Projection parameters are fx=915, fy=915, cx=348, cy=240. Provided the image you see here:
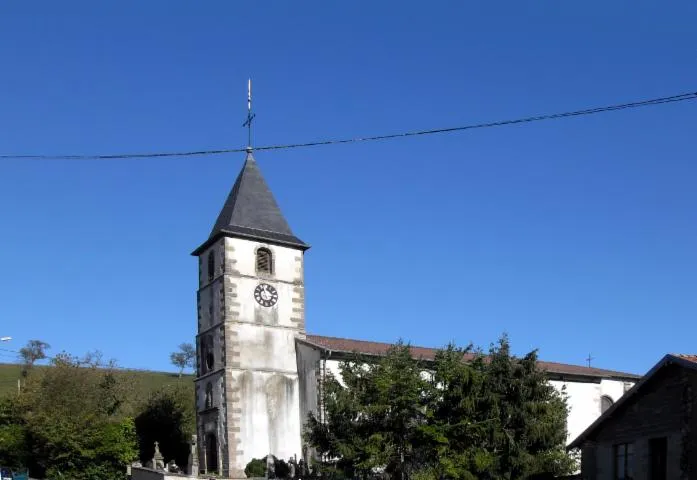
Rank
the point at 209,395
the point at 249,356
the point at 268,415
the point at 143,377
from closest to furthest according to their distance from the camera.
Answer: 1. the point at 268,415
2. the point at 249,356
3. the point at 209,395
4. the point at 143,377

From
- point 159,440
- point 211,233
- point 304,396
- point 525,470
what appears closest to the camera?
point 525,470

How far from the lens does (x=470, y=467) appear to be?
2914 centimetres

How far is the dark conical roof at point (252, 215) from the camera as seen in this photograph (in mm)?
42312

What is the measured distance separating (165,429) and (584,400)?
22204mm

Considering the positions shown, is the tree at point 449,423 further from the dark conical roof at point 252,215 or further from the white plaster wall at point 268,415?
the dark conical roof at point 252,215

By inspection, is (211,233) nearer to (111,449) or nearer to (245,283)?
(245,283)

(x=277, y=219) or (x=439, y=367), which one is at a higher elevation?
(x=277, y=219)

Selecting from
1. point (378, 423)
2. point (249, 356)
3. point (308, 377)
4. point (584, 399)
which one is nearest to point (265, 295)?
point (249, 356)

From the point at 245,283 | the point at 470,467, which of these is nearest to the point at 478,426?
the point at 470,467

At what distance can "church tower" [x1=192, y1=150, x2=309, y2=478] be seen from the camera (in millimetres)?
39531

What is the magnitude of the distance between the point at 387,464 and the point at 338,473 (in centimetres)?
168

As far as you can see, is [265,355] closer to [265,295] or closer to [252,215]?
[265,295]

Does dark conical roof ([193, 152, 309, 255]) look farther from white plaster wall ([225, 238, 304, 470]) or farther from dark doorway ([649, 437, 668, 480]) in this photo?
dark doorway ([649, 437, 668, 480])

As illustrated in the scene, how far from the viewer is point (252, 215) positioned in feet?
142
